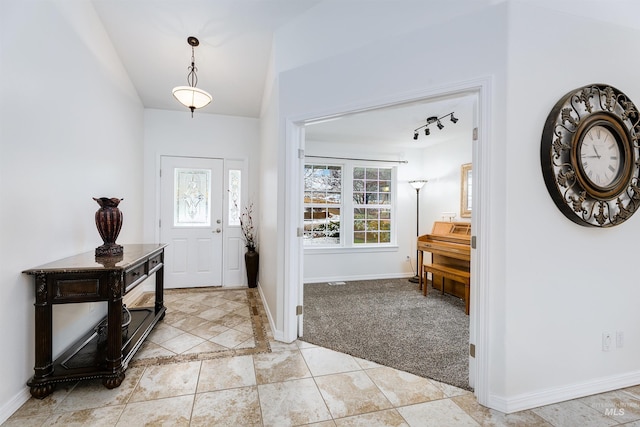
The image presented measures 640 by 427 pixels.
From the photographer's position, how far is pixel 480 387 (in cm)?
183

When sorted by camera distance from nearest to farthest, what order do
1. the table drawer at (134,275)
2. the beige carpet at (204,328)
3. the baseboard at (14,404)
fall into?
the baseboard at (14,404) < the table drawer at (134,275) < the beige carpet at (204,328)

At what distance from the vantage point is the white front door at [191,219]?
4.30 meters

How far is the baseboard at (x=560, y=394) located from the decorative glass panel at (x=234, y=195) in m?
3.78

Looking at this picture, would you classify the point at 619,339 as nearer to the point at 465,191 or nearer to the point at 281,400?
the point at 281,400

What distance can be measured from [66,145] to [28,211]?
646 mm

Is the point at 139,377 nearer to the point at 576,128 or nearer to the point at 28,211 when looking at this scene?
the point at 28,211

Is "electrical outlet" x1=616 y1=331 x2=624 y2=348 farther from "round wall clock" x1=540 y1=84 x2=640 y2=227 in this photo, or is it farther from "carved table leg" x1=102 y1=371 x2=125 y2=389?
"carved table leg" x1=102 y1=371 x2=125 y2=389

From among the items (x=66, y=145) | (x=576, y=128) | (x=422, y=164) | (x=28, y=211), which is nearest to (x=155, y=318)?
(x=28, y=211)

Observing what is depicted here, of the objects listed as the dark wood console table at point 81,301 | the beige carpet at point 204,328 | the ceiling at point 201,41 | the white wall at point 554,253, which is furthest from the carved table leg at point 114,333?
the white wall at point 554,253

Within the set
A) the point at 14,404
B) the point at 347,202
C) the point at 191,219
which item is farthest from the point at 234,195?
the point at 14,404

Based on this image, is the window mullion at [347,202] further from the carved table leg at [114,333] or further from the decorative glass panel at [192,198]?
the carved table leg at [114,333]

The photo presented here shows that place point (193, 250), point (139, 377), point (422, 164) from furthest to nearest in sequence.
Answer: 1. point (422, 164)
2. point (193, 250)
3. point (139, 377)

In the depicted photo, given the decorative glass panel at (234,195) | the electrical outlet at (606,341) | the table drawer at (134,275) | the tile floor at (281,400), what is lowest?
the tile floor at (281,400)

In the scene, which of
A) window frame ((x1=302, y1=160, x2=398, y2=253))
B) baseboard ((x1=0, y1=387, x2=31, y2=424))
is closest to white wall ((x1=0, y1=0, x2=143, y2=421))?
baseboard ((x1=0, y1=387, x2=31, y2=424))
